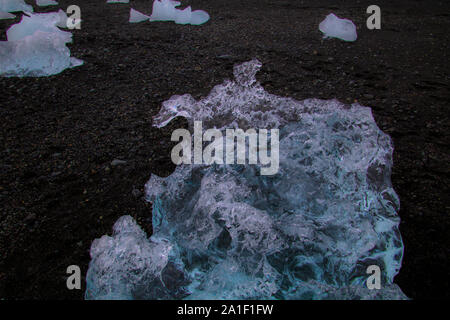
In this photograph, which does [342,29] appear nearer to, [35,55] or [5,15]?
[35,55]

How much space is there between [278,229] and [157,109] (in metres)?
1.47

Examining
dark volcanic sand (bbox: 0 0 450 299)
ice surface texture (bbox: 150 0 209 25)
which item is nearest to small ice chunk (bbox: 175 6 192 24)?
ice surface texture (bbox: 150 0 209 25)

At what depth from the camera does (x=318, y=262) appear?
140 centimetres

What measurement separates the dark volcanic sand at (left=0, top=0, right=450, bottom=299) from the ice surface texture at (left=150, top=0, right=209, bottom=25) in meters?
0.13

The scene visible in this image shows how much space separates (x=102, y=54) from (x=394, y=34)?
3.21 meters

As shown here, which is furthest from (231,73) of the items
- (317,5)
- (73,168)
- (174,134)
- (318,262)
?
(317,5)

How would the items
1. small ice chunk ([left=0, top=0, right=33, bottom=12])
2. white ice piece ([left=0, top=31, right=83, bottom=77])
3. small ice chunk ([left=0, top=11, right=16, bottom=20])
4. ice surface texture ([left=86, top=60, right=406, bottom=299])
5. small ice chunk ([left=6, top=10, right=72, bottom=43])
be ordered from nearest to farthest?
ice surface texture ([left=86, top=60, right=406, bottom=299]) → white ice piece ([left=0, top=31, right=83, bottom=77]) → small ice chunk ([left=6, top=10, right=72, bottom=43]) → small ice chunk ([left=0, top=11, right=16, bottom=20]) → small ice chunk ([left=0, top=0, right=33, bottom=12])

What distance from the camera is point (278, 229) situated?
1.46 m

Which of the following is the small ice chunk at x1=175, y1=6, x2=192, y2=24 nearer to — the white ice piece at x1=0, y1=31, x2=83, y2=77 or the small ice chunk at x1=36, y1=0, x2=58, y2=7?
the white ice piece at x1=0, y1=31, x2=83, y2=77

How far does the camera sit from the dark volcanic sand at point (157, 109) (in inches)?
60.3

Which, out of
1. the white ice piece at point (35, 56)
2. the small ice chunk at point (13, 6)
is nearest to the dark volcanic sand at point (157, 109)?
the white ice piece at point (35, 56)

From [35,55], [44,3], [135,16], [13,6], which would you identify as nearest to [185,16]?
[135,16]

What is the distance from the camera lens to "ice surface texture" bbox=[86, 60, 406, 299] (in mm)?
1315
